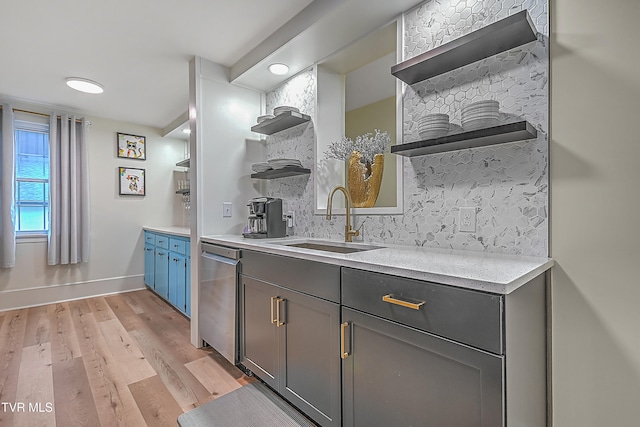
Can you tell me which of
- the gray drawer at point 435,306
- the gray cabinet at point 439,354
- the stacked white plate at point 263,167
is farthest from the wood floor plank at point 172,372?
the stacked white plate at point 263,167

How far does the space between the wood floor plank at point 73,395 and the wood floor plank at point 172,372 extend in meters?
0.39

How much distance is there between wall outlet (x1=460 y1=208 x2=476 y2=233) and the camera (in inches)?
58.0

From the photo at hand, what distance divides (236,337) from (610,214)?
208cm

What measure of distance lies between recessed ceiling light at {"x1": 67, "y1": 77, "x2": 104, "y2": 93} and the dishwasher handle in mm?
2043

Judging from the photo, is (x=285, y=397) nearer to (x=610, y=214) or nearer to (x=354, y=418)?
(x=354, y=418)

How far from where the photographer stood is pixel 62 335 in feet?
9.13

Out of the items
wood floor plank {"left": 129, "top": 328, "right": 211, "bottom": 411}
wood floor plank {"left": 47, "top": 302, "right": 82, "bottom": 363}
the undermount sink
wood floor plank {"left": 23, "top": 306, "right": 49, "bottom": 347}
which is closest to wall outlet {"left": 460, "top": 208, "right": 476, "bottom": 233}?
the undermount sink

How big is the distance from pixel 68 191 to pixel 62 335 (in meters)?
1.84

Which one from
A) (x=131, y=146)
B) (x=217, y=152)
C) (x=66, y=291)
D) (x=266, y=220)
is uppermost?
(x=131, y=146)

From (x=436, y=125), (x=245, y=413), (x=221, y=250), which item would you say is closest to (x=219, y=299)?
(x=221, y=250)

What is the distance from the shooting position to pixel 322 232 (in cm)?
233

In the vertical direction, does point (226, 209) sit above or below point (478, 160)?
below

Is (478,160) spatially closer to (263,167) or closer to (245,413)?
(263,167)

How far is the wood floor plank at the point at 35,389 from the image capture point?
164 centimetres
